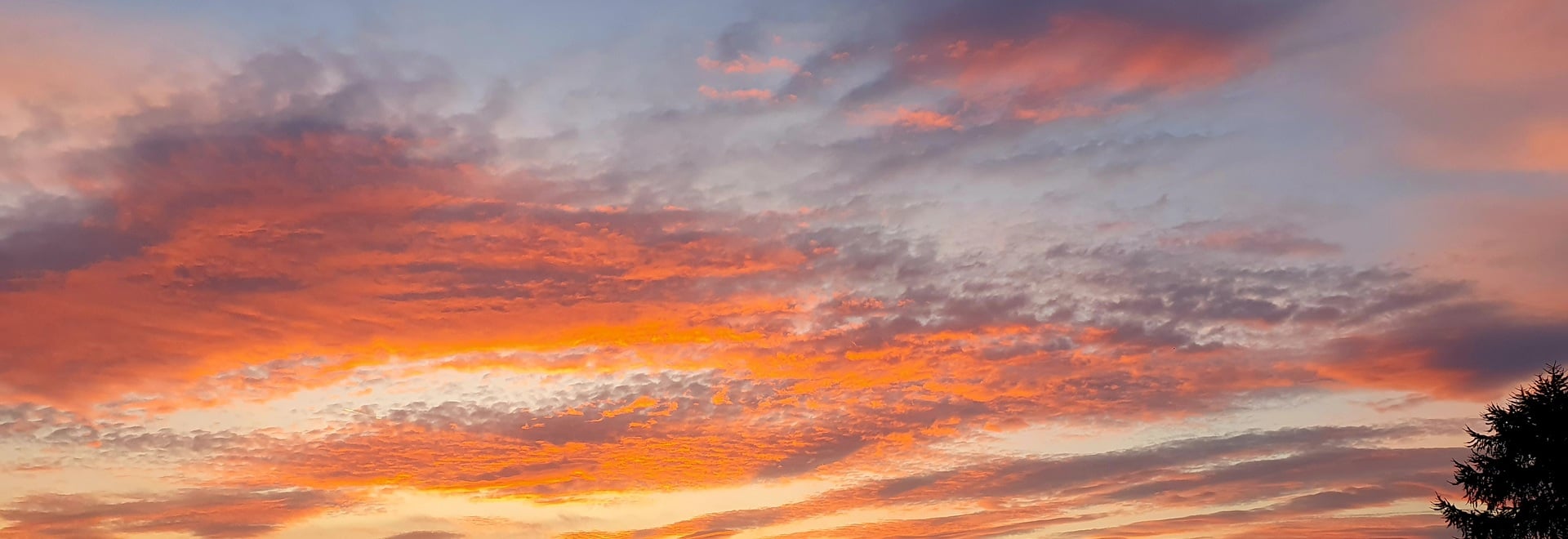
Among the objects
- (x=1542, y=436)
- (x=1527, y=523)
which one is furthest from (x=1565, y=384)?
(x=1527, y=523)

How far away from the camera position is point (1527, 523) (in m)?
52.9

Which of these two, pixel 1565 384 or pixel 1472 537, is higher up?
pixel 1565 384

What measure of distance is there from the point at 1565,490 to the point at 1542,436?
91.6 inches

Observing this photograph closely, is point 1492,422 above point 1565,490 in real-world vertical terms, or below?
above

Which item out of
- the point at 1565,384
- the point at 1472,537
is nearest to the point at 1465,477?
the point at 1472,537

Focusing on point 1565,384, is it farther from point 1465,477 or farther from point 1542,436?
point 1465,477

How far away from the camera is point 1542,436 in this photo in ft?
170

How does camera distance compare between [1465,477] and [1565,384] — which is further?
[1465,477]

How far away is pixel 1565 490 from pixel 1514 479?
2.40 metres

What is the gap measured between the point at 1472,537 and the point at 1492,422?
5970mm

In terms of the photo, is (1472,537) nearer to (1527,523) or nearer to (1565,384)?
(1527,523)

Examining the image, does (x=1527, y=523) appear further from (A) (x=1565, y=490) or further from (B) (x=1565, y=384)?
(B) (x=1565, y=384)

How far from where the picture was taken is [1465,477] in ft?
184

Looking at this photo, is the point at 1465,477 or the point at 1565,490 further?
the point at 1465,477
